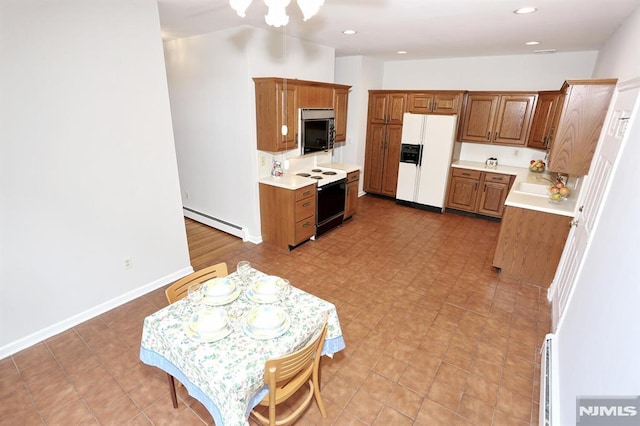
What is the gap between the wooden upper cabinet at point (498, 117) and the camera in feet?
16.0

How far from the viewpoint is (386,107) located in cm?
579

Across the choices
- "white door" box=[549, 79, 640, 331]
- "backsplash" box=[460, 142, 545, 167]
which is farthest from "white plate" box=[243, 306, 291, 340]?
"backsplash" box=[460, 142, 545, 167]

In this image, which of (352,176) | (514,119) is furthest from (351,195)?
(514,119)

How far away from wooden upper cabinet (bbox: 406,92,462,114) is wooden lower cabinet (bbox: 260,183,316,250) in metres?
2.69

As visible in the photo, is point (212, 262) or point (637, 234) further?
point (212, 262)

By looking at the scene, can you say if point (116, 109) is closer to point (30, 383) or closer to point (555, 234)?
point (30, 383)

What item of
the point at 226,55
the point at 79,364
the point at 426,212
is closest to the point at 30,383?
the point at 79,364

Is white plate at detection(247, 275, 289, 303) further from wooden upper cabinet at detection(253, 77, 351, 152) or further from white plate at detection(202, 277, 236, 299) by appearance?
wooden upper cabinet at detection(253, 77, 351, 152)

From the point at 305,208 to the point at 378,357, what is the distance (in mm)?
2169

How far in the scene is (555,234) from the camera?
322 cm

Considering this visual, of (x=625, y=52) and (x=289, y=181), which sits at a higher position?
(x=625, y=52)

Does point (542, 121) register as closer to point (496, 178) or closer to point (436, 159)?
point (496, 178)

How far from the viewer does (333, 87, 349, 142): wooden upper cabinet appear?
15.4 feet

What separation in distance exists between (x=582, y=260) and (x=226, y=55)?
411 centimetres
